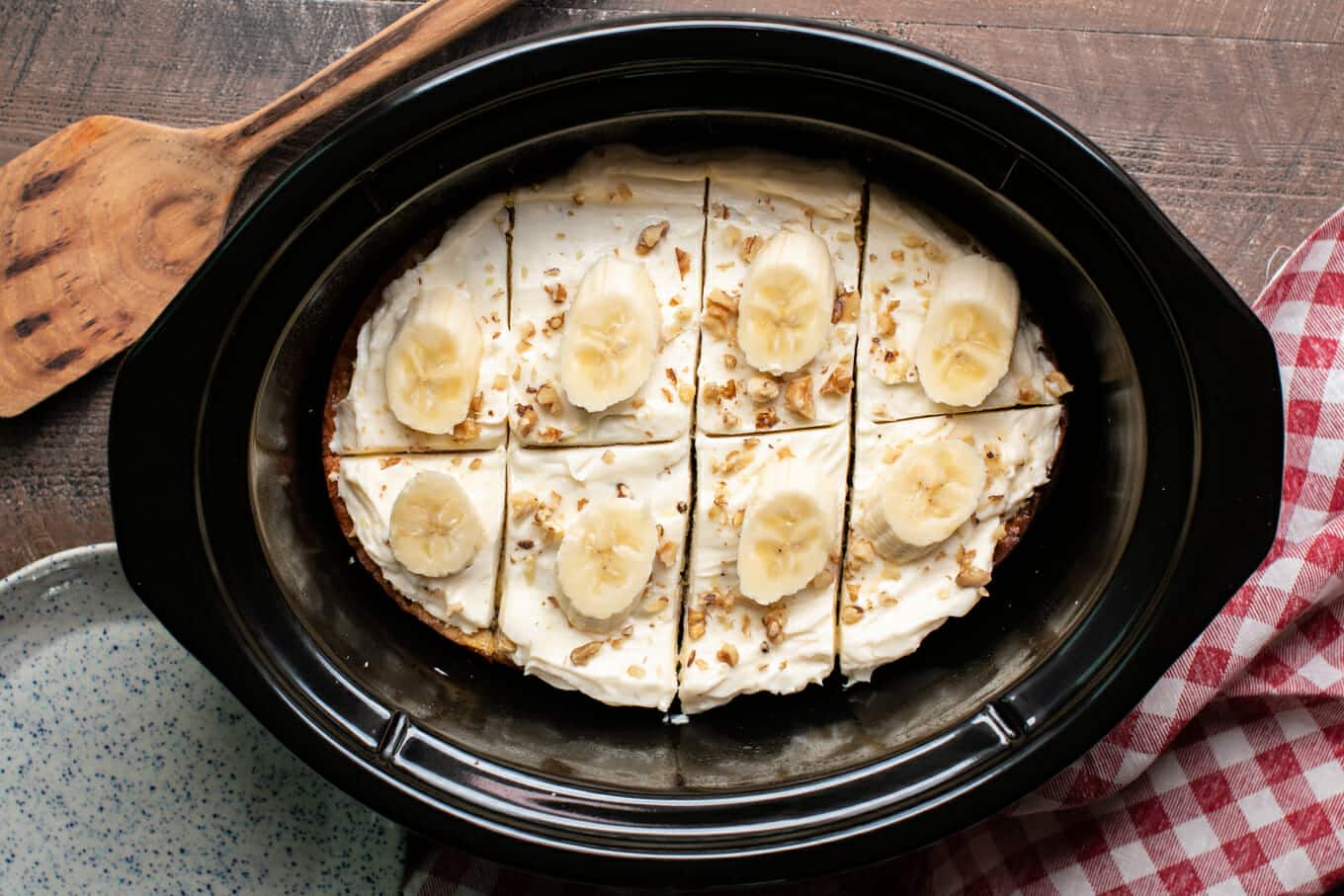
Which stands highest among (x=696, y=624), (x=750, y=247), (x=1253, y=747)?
(x=750, y=247)

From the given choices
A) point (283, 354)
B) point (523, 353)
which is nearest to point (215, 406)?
point (283, 354)

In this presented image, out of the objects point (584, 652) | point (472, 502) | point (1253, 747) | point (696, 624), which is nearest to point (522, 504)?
point (472, 502)

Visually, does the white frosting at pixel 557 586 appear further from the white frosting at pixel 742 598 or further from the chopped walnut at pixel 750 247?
the chopped walnut at pixel 750 247

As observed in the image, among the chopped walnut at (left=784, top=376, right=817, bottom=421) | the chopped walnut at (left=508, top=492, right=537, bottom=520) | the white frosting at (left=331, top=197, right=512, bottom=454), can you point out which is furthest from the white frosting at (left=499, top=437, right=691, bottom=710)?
the chopped walnut at (left=784, top=376, right=817, bottom=421)

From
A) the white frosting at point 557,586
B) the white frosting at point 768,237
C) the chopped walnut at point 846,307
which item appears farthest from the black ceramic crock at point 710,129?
the chopped walnut at point 846,307

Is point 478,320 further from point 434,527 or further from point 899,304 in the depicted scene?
point 899,304
